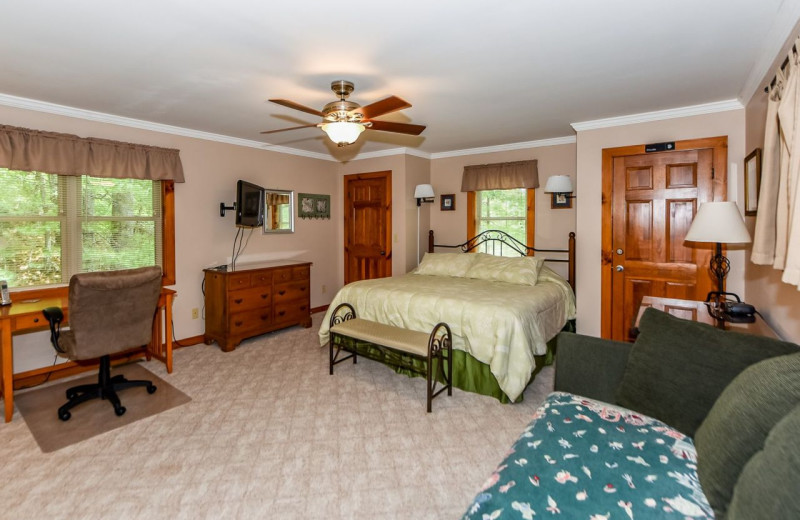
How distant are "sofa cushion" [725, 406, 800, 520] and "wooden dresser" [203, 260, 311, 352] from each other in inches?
166

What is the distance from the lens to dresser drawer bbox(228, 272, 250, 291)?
4.26 m

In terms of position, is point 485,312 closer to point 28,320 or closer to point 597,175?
point 597,175

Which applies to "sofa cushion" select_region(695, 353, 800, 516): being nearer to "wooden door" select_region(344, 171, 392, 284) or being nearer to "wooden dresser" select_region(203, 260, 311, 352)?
"wooden dresser" select_region(203, 260, 311, 352)

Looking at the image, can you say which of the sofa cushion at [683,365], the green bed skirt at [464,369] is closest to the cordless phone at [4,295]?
the green bed skirt at [464,369]

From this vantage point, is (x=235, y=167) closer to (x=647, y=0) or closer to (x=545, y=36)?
(x=545, y=36)

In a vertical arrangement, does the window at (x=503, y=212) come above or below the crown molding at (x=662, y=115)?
below

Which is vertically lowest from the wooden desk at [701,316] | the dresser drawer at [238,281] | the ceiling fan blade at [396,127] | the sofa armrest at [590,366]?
the sofa armrest at [590,366]

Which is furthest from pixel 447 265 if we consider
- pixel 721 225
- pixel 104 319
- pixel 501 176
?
pixel 104 319

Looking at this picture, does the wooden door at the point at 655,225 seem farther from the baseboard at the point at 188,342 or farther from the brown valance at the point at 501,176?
the baseboard at the point at 188,342

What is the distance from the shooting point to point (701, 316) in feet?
8.06

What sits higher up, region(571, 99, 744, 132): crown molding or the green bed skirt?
region(571, 99, 744, 132): crown molding

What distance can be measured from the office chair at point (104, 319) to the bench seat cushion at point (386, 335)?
4.79ft

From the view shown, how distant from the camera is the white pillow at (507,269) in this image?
13.4 feet

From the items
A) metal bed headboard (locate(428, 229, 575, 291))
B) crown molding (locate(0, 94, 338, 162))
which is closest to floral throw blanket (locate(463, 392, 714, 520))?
metal bed headboard (locate(428, 229, 575, 291))
